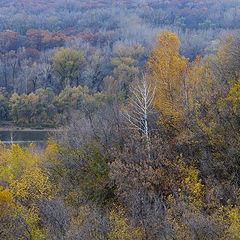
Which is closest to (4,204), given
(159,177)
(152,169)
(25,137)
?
(152,169)

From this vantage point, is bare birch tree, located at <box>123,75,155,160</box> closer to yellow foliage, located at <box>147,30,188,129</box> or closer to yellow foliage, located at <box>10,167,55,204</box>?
yellow foliage, located at <box>147,30,188,129</box>

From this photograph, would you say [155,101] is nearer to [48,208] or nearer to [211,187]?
[211,187]

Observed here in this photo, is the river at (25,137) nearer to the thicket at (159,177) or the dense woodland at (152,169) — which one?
the dense woodland at (152,169)

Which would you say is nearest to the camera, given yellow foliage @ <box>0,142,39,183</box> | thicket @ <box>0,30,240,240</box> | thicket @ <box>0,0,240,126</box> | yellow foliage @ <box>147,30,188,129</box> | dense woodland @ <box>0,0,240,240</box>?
thicket @ <box>0,30,240,240</box>

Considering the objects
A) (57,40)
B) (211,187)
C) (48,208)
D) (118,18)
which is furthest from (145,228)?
(118,18)

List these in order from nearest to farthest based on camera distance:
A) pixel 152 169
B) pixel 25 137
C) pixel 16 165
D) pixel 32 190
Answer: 1. pixel 152 169
2. pixel 32 190
3. pixel 16 165
4. pixel 25 137

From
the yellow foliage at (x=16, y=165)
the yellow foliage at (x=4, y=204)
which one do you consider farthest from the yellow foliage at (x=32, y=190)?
the yellow foliage at (x=16, y=165)

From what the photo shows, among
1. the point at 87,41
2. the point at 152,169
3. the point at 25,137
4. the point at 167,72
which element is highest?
the point at 167,72

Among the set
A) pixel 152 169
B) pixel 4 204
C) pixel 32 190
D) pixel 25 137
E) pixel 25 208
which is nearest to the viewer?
pixel 152 169

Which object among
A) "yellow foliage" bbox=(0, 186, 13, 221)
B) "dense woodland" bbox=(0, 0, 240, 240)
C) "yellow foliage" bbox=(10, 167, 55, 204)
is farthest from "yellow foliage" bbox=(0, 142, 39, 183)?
"yellow foliage" bbox=(0, 186, 13, 221)

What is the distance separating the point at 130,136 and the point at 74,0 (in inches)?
6537

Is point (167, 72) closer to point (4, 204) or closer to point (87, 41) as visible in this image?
point (4, 204)

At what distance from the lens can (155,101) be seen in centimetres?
1970

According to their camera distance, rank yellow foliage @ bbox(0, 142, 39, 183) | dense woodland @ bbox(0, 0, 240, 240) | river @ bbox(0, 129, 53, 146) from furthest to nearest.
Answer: river @ bbox(0, 129, 53, 146) → yellow foliage @ bbox(0, 142, 39, 183) → dense woodland @ bbox(0, 0, 240, 240)
